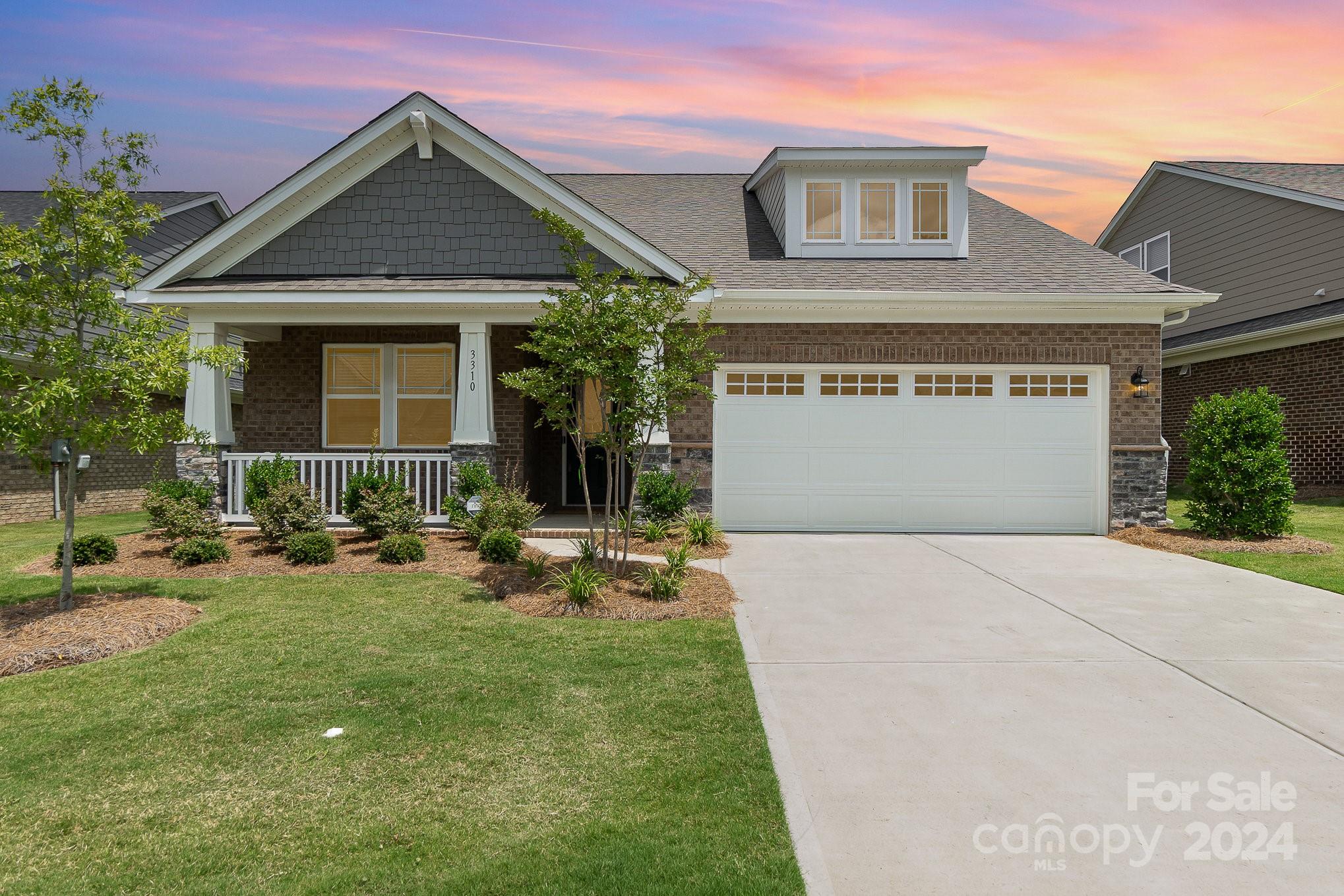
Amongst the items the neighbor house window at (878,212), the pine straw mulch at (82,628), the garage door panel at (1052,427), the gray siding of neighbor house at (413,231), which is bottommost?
the pine straw mulch at (82,628)

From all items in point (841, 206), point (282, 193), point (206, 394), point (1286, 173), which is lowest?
point (206, 394)

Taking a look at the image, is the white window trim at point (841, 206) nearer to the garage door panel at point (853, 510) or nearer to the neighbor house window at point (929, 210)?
the neighbor house window at point (929, 210)

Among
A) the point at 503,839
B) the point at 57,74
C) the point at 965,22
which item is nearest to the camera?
the point at 503,839

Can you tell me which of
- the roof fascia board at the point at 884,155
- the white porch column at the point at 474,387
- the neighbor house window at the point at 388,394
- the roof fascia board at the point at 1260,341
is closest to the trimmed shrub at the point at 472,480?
the white porch column at the point at 474,387

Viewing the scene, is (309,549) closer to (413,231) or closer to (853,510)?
(413,231)

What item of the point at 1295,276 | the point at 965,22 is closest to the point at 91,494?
the point at 965,22

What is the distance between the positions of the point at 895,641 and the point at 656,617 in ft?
6.66

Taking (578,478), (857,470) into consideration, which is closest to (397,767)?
(857,470)

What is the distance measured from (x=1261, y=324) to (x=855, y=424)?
1071 cm

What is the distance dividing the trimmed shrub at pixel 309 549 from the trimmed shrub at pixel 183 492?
7.57 ft

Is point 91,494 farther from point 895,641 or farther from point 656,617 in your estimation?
point 895,641

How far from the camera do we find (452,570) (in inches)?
359

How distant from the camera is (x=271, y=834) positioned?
338cm

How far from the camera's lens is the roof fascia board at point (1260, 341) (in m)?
15.0
